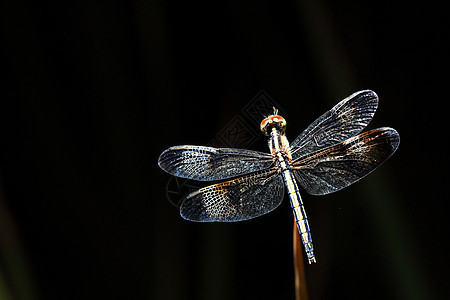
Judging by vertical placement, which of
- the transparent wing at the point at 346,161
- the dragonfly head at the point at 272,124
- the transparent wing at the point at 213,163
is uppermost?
the dragonfly head at the point at 272,124

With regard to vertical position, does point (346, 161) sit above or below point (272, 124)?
below

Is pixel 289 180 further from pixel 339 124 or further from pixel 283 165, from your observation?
pixel 339 124

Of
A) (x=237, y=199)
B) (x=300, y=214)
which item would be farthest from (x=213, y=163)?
(x=300, y=214)

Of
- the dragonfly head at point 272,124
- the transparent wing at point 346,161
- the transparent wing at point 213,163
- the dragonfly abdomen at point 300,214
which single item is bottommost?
the dragonfly abdomen at point 300,214

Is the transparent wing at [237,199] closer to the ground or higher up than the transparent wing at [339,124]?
closer to the ground

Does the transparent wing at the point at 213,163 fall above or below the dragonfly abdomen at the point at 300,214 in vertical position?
above

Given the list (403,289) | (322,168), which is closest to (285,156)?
(322,168)
